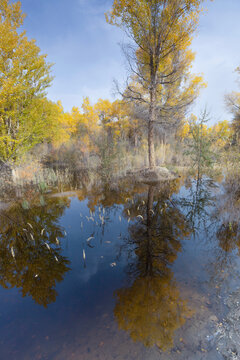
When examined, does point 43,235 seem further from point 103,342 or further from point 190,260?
point 190,260

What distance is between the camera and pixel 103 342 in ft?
5.89

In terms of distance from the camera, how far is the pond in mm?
1776

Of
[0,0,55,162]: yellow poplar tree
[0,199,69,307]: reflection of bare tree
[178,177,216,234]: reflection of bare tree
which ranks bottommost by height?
[0,199,69,307]: reflection of bare tree

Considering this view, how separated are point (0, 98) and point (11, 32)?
119 inches

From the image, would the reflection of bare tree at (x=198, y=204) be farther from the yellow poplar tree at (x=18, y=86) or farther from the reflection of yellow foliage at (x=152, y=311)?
the yellow poplar tree at (x=18, y=86)

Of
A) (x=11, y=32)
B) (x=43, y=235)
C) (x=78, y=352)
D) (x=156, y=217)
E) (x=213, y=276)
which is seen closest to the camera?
(x=78, y=352)

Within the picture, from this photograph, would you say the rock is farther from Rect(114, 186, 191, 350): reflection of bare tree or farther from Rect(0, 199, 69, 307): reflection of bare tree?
Rect(0, 199, 69, 307): reflection of bare tree

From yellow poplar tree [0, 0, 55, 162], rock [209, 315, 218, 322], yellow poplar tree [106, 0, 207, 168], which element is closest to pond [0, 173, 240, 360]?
rock [209, 315, 218, 322]

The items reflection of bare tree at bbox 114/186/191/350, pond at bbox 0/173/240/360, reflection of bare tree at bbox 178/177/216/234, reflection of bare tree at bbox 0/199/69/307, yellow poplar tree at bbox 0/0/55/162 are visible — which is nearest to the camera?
pond at bbox 0/173/240/360

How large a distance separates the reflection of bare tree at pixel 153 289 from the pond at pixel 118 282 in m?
0.01

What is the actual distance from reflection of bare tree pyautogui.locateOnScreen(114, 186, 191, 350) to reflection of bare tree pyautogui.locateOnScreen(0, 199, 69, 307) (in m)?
1.10

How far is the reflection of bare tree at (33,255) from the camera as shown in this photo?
Result: 262 cm

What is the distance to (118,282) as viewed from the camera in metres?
2.61

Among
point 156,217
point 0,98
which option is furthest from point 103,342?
point 0,98
